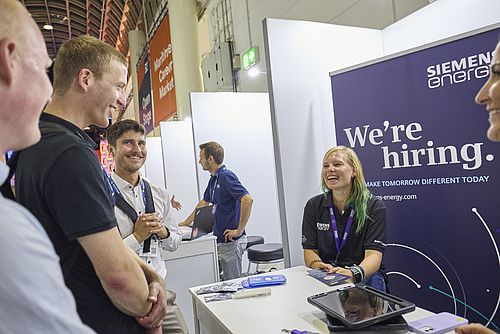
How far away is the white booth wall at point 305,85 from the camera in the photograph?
2316 mm

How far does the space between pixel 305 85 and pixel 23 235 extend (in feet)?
7.08

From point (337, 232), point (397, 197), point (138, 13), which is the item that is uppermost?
point (138, 13)

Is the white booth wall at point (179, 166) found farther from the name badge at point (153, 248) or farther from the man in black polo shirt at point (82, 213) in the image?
the man in black polo shirt at point (82, 213)

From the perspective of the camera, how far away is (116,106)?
1306mm

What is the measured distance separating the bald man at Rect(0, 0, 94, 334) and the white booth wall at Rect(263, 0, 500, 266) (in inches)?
70.3

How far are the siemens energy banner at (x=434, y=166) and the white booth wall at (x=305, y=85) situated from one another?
179 millimetres

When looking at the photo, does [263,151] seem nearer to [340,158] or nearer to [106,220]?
[340,158]

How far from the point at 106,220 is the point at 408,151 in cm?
169

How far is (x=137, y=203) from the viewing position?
2.00 meters

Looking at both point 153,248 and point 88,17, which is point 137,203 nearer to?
point 153,248

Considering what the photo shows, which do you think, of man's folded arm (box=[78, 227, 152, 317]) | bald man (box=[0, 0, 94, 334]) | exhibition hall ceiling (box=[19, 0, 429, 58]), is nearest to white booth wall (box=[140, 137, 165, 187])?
exhibition hall ceiling (box=[19, 0, 429, 58])

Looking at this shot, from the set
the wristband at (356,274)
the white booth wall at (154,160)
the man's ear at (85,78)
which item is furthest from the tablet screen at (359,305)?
the white booth wall at (154,160)

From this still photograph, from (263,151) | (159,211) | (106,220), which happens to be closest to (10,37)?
(106,220)

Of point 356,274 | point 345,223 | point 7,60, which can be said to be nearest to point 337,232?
point 345,223
